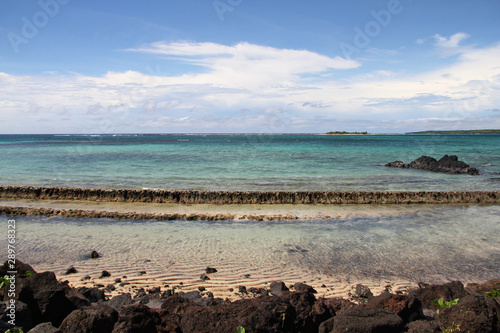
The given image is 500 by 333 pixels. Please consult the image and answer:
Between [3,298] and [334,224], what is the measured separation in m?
9.16

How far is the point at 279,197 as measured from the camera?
14836 millimetres

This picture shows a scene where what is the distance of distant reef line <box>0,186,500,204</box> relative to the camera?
1477 cm

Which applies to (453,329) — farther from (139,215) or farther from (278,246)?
(139,215)

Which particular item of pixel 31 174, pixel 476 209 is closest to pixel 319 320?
pixel 476 209

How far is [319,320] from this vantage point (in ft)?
15.1

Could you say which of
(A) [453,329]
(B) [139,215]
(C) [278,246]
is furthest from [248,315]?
(B) [139,215]

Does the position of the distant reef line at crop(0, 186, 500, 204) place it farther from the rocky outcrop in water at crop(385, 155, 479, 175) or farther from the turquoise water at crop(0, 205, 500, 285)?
the rocky outcrop in water at crop(385, 155, 479, 175)

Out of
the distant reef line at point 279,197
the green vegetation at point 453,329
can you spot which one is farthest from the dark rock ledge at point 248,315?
the distant reef line at point 279,197

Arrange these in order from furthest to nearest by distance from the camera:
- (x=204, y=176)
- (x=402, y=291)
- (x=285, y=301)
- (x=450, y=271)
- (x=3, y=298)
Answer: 1. (x=204, y=176)
2. (x=450, y=271)
3. (x=402, y=291)
4. (x=3, y=298)
5. (x=285, y=301)

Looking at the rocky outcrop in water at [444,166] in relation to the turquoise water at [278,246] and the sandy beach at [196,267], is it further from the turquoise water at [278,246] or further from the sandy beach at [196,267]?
the sandy beach at [196,267]

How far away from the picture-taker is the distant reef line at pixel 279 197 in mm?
14766

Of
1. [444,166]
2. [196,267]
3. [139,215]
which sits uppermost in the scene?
[444,166]

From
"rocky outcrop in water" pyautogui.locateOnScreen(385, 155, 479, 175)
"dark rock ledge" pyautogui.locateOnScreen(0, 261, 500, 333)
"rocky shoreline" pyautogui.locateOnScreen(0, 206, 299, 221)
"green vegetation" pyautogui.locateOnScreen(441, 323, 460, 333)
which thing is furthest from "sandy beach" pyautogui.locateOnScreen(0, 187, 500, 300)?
"rocky outcrop in water" pyautogui.locateOnScreen(385, 155, 479, 175)

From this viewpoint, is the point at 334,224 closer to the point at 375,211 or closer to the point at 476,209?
the point at 375,211
